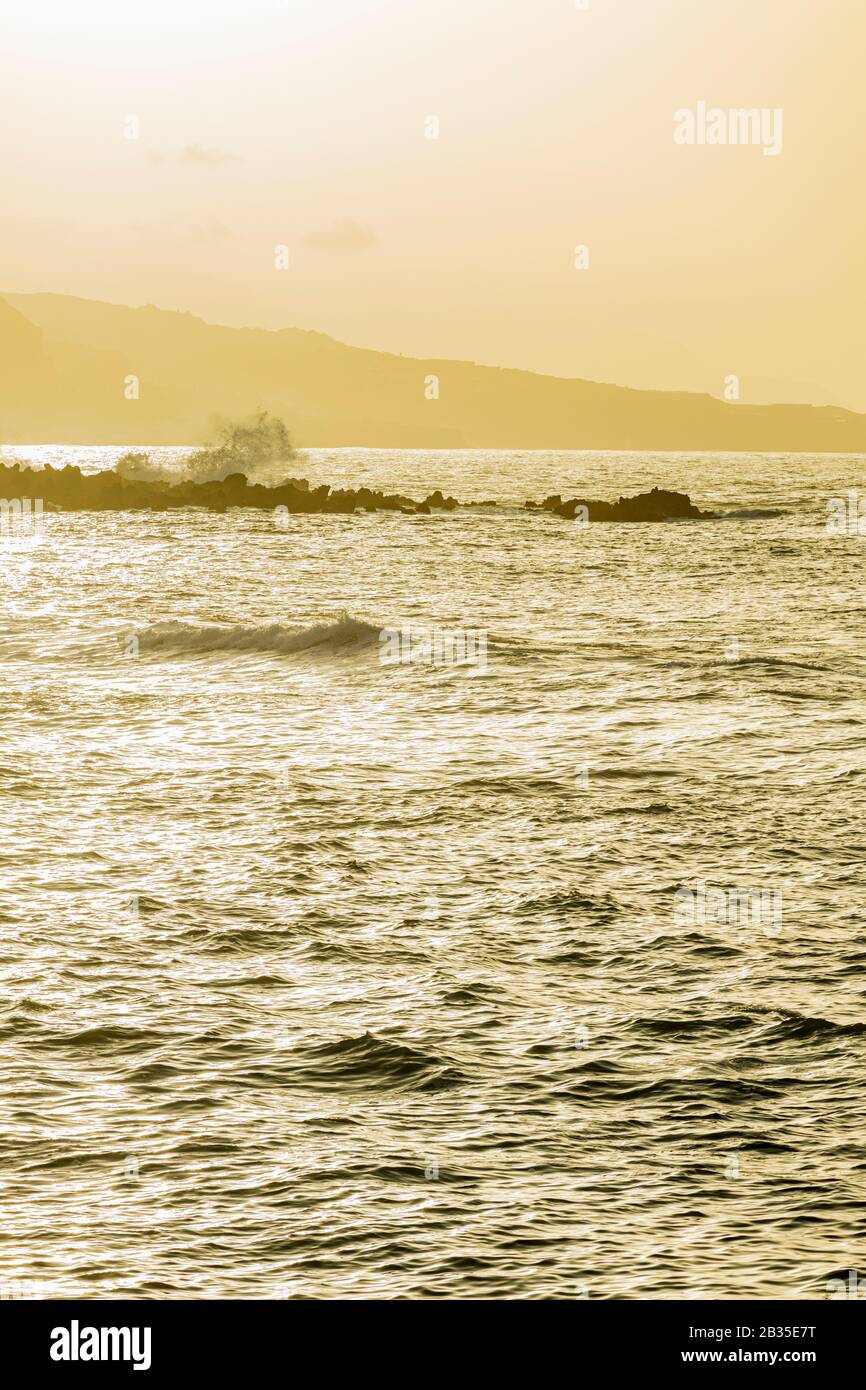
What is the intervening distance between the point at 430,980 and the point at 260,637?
26.9m

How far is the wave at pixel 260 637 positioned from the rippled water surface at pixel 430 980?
3184mm

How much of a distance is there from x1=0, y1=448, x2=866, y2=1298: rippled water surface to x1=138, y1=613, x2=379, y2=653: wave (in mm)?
3184

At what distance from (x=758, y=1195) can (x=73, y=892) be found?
951 cm

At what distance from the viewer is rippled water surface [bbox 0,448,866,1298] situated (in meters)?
10.0

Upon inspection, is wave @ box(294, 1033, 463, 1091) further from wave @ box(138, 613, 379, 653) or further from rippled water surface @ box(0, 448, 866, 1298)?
wave @ box(138, 613, 379, 653)

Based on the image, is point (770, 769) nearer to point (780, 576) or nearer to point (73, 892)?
point (73, 892)

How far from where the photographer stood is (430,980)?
15.0 metres

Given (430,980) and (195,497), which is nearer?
(430,980)

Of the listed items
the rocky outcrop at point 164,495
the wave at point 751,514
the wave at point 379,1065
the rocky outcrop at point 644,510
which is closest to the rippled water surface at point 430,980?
the wave at point 379,1065

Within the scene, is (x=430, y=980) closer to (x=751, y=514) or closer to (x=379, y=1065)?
(x=379, y=1065)

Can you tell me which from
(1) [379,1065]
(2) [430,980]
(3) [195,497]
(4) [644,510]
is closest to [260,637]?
(2) [430,980]

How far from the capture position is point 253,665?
37.3 metres

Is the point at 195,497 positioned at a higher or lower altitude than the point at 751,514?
higher
